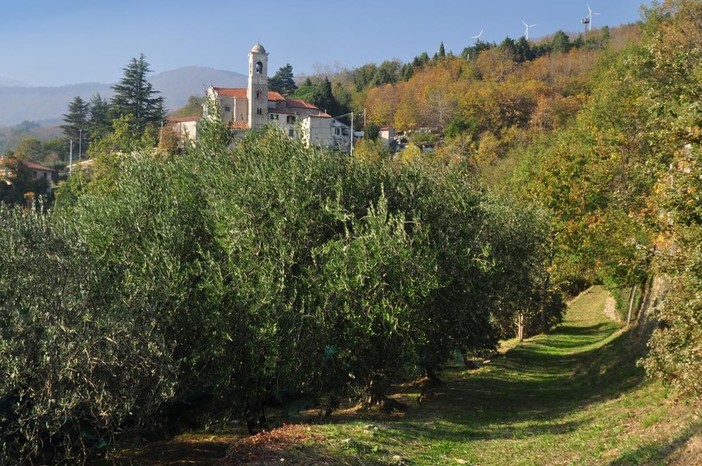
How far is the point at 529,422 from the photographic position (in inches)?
899

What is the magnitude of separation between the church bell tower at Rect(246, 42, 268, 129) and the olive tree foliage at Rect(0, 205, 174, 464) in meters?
115

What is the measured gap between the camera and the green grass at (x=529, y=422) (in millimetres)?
16094

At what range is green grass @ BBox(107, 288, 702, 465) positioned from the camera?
16094mm

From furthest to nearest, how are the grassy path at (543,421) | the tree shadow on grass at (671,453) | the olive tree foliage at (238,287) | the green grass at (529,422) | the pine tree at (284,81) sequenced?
1. the pine tree at (284,81)
2. the grassy path at (543,421)
3. the green grass at (529,422)
4. the olive tree foliage at (238,287)
5. the tree shadow on grass at (671,453)

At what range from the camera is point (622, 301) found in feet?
139

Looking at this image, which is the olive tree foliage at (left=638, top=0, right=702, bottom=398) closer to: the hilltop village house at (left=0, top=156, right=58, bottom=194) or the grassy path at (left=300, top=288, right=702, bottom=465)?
the grassy path at (left=300, top=288, right=702, bottom=465)

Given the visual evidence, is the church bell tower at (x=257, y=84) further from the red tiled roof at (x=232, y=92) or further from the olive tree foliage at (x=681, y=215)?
the olive tree foliage at (x=681, y=215)

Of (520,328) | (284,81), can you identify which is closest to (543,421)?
(520,328)

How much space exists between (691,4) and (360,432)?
148 ft

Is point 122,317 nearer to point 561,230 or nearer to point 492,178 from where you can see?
point 561,230

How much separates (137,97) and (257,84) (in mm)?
23747

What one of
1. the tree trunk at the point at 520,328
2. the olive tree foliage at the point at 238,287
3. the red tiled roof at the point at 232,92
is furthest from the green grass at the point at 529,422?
the red tiled roof at the point at 232,92

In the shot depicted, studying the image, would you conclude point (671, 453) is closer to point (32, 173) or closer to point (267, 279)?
point (267, 279)

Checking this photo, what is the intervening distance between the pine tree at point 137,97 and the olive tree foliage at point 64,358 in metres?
115
